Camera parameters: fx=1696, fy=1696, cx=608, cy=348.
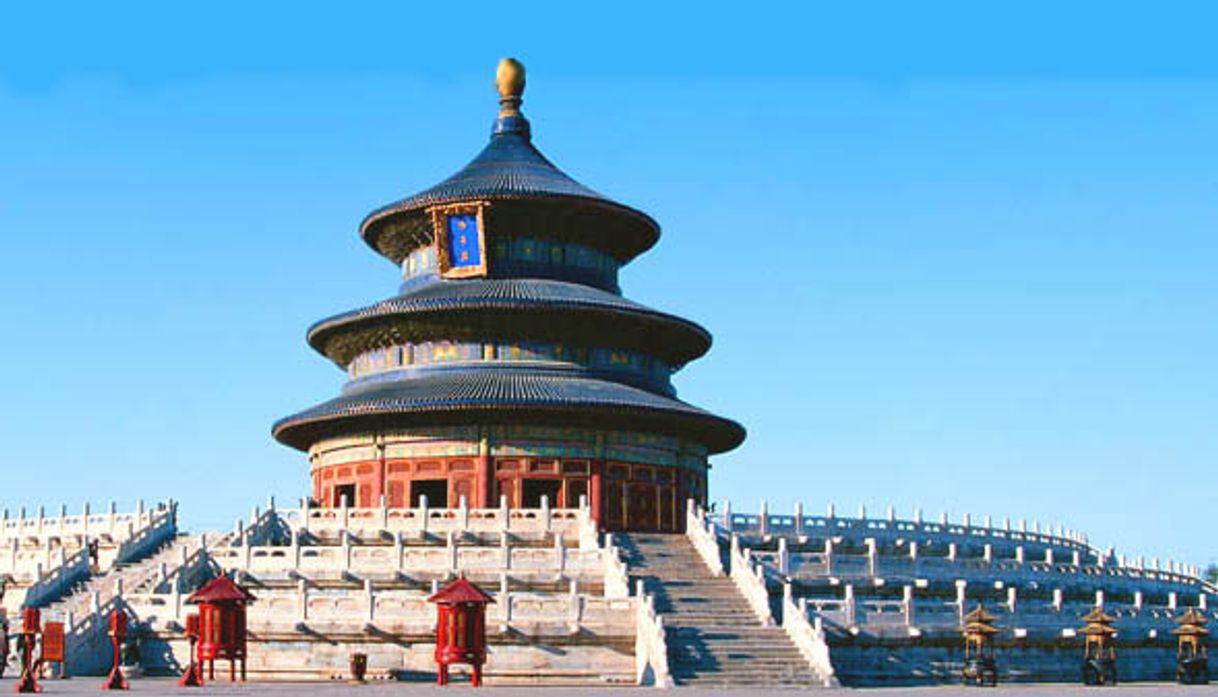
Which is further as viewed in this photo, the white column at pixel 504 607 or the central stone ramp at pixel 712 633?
the white column at pixel 504 607

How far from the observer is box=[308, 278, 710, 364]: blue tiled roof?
56.5 metres

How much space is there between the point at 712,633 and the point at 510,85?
3604 cm

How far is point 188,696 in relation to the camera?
29.5m

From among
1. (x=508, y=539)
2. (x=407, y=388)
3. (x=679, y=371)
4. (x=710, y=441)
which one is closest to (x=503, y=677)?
(x=508, y=539)

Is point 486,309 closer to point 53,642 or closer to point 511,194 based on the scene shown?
point 511,194

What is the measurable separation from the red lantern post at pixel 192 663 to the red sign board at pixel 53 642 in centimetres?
264

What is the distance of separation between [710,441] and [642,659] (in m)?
24.9

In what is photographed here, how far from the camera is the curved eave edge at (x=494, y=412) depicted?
53719mm

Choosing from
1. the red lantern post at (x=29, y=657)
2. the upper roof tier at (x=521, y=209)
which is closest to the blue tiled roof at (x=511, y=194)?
the upper roof tier at (x=521, y=209)

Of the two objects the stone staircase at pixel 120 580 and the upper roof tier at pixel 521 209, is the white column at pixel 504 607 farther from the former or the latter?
the upper roof tier at pixel 521 209

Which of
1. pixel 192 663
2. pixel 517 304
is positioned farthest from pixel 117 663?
pixel 517 304

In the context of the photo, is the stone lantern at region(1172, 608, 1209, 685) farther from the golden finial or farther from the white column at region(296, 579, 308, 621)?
the golden finial

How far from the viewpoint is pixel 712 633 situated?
37.3m

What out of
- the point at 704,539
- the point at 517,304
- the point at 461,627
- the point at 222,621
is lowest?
the point at 461,627
